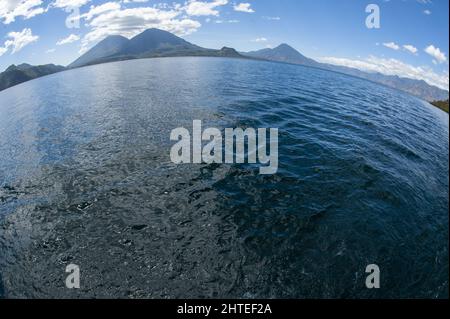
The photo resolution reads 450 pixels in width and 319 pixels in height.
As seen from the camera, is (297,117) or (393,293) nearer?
(393,293)

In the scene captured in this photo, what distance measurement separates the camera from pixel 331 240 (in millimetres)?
13578

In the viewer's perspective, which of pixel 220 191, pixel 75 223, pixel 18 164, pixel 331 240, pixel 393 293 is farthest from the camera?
pixel 18 164

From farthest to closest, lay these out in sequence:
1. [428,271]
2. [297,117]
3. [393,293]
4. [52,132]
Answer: [297,117] < [52,132] < [428,271] < [393,293]

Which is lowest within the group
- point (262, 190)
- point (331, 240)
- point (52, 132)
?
point (331, 240)

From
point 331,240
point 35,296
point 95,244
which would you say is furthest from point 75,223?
point 331,240

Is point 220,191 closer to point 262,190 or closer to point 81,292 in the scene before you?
point 262,190

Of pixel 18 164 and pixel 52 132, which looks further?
pixel 52 132

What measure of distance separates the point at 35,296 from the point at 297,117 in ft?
109

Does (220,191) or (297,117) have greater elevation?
(297,117)

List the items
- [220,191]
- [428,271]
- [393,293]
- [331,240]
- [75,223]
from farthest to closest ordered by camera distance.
A: [220,191], [75,223], [331,240], [428,271], [393,293]

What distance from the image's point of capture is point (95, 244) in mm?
13641
